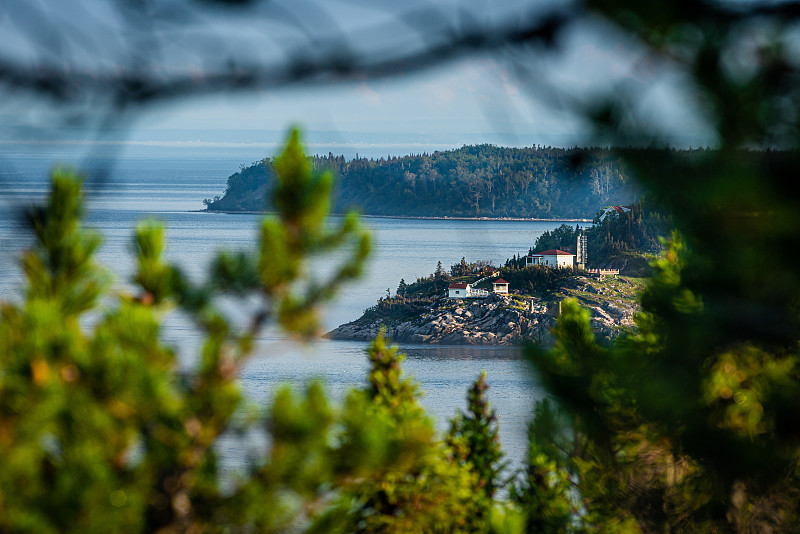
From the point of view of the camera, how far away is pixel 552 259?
165 feet

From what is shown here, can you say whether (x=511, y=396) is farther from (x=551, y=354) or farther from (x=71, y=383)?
(x=71, y=383)

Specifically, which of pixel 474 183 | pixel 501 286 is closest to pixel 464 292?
pixel 501 286

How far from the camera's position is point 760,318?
3590mm

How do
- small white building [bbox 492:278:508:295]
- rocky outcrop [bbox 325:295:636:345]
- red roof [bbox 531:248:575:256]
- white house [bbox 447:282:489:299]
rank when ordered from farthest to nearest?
white house [bbox 447:282:489:299] < small white building [bbox 492:278:508:295] < red roof [bbox 531:248:575:256] < rocky outcrop [bbox 325:295:636:345]

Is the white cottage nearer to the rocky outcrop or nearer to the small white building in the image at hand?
the rocky outcrop

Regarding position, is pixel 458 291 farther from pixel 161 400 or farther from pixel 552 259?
pixel 161 400

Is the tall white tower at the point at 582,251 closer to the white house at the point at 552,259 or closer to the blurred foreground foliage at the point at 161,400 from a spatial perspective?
the white house at the point at 552,259

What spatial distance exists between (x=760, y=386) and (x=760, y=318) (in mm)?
271

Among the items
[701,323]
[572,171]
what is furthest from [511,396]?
[572,171]

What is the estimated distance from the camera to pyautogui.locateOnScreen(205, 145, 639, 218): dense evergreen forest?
2.82 metres

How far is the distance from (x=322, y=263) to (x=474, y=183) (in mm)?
19914

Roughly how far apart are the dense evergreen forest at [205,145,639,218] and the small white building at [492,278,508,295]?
30.2 ft

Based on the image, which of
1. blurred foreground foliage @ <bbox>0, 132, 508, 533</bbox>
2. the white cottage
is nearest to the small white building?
the white cottage

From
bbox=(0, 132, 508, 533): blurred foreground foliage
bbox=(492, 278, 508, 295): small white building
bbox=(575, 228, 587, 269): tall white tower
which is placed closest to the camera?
bbox=(0, 132, 508, 533): blurred foreground foliage
